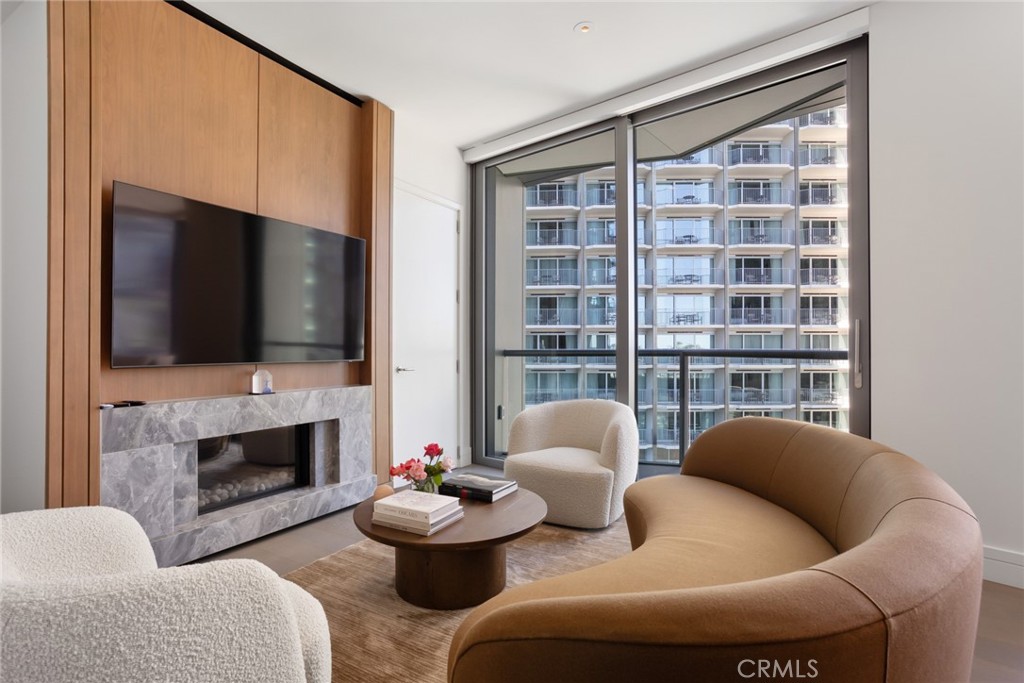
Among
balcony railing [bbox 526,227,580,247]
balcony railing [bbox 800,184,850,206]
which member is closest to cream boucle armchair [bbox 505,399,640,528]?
balcony railing [bbox 526,227,580,247]

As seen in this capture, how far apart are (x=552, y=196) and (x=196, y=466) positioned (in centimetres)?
313

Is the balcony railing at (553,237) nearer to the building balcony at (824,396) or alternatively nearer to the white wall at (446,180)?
the white wall at (446,180)

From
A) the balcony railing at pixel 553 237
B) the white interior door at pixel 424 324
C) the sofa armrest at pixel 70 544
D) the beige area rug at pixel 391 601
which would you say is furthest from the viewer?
the balcony railing at pixel 553 237

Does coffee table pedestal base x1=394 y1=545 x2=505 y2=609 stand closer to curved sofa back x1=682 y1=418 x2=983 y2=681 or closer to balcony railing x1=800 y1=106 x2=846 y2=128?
curved sofa back x1=682 y1=418 x2=983 y2=681

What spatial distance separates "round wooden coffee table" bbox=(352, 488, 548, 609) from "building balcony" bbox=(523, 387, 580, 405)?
2.04m

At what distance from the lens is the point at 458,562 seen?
205 cm

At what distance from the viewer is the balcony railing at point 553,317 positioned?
13.6 ft

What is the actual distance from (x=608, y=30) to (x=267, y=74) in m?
1.98

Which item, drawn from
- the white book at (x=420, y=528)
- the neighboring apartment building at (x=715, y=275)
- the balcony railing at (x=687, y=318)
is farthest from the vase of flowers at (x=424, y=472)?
the balcony railing at (x=687, y=318)

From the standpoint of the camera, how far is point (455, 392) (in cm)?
455

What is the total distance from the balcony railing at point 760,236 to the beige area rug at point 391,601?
1.99 meters

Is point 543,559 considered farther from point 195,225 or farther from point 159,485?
point 195,225

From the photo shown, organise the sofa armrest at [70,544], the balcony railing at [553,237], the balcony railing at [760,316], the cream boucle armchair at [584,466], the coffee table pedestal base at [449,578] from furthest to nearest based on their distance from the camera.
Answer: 1. the balcony railing at [553,237]
2. the balcony railing at [760,316]
3. the cream boucle armchair at [584,466]
4. the coffee table pedestal base at [449,578]
5. the sofa armrest at [70,544]

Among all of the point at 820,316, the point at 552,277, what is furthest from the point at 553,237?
the point at 820,316
